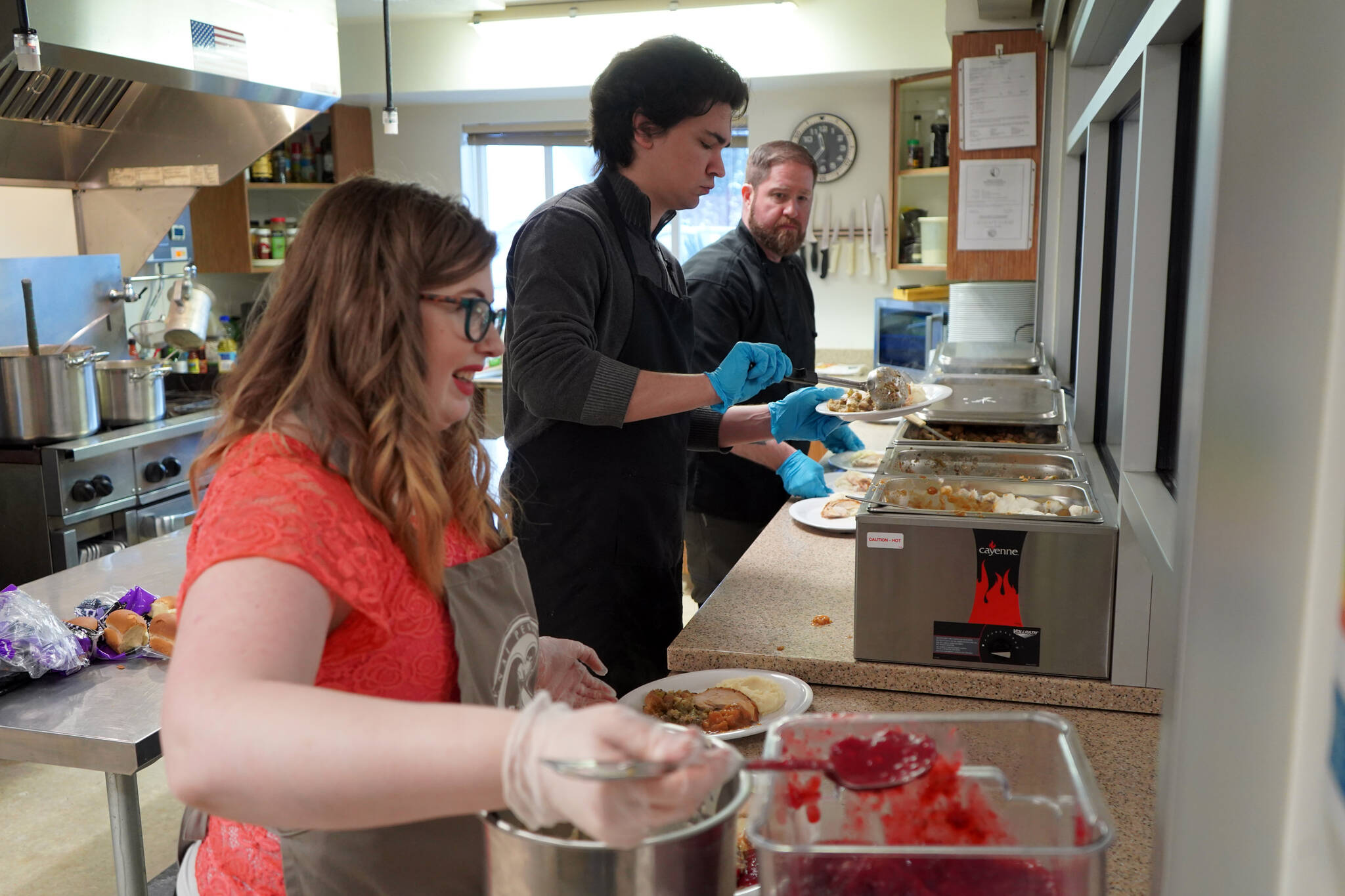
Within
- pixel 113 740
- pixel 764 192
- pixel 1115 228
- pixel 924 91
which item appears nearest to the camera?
pixel 113 740

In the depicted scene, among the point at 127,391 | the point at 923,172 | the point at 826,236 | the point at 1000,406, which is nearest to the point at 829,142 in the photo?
the point at 826,236

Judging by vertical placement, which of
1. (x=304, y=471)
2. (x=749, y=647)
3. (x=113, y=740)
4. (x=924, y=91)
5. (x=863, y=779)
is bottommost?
(x=113, y=740)

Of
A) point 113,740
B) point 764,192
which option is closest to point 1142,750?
point 113,740

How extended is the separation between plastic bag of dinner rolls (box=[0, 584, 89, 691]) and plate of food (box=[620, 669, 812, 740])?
1.00m

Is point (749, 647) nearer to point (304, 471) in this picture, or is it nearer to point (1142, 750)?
A: point (1142, 750)

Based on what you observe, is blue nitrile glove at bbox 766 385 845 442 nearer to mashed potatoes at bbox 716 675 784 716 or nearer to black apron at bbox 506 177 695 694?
black apron at bbox 506 177 695 694

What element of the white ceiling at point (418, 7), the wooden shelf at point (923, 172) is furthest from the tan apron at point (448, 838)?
the white ceiling at point (418, 7)

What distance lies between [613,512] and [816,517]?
622 millimetres

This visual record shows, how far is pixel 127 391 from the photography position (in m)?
3.57

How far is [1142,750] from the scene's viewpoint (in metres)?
1.30

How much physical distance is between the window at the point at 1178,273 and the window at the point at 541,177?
4.68m

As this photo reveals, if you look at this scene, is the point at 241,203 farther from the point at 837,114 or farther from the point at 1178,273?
the point at 1178,273

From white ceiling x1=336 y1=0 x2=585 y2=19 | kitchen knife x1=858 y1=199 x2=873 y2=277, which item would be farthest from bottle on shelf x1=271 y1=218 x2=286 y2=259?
kitchen knife x1=858 y1=199 x2=873 y2=277

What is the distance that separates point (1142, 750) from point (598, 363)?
961mm
